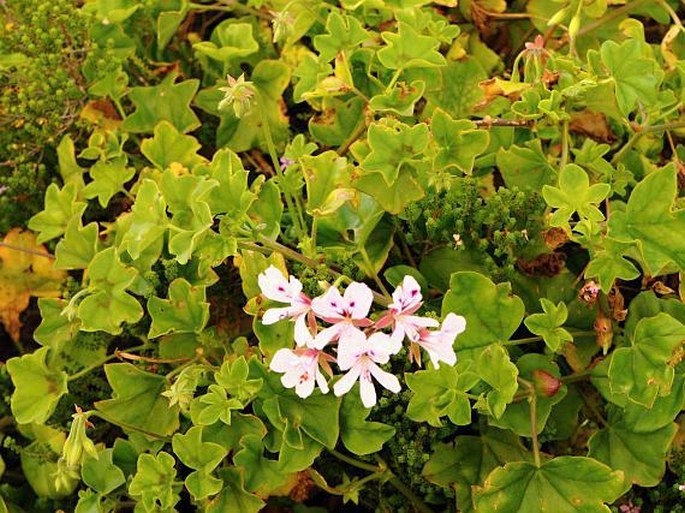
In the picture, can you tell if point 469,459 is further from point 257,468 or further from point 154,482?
point 154,482

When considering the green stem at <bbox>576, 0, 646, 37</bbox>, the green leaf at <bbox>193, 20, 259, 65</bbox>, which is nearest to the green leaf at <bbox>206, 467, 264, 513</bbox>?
the green leaf at <bbox>193, 20, 259, 65</bbox>

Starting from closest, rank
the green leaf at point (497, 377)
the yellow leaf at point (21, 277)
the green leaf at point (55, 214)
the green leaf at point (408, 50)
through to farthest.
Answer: the green leaf at point (497, 377) < the green leaf at point (408, 50) < the green leaf at point (55, 214) < the yellow leaf at point (21, 277)

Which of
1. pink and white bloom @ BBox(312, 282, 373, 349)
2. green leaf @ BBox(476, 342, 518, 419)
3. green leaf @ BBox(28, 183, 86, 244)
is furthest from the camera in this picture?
green leaf @ BBox(28, 183, 86, 244)

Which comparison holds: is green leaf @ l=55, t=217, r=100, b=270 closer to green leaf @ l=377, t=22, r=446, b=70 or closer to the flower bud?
green leaf @ l=377, t=22, r=446, b=70

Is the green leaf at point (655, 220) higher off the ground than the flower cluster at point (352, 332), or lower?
lower

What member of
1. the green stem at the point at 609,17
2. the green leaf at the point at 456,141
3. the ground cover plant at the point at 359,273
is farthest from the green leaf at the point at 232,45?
the green stem at the point at 609,17

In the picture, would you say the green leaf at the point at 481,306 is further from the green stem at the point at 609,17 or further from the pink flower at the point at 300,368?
the green stem at the point at 609,17

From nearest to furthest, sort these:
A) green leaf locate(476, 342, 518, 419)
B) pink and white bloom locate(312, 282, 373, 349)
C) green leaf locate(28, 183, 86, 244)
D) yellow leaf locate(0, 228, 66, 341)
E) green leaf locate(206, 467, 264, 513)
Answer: pink and white bloom locate(312, 282, 373, 349) < green leaf locate(476, 342, 518, 419) < green leaf locate(206, 467, 264, 513) < green leaf locate(28, 183, 86, 244) < yellow leaf locate(0, 228, 66, 341)
